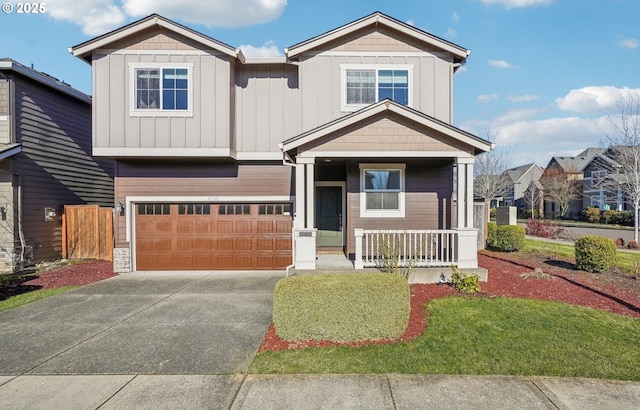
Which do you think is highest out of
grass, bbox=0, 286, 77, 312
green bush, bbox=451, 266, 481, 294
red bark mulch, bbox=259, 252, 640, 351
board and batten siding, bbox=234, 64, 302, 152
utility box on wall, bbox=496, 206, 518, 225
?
board and batten siding, bbox=234, 64, 302, 152

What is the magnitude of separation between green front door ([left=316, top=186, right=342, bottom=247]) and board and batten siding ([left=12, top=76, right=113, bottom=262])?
30.4 ft

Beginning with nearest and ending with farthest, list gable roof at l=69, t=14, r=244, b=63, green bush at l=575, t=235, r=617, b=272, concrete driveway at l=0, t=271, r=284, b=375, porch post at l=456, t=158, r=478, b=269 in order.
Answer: concrete driveway at l=0, t=271, r=284, b=375 < porch post at l=456, t=158, r=478, b=269 < green bush at l=575, t=235, r=617, b=272 < gable roof at l=69, t=14, r=244, b=63

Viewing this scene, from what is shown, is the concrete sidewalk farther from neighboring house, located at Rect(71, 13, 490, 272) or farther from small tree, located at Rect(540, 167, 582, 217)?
small tree, located at Rect(540, 167, 582, 217)

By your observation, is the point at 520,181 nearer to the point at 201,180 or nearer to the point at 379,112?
the point at 379,112

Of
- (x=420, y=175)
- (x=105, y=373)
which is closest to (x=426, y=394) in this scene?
(x=105, y=373)

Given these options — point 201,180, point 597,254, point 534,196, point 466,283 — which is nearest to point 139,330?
point 201,180

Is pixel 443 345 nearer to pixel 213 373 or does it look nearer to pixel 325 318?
pixel 325 318

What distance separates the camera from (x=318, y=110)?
1002 centimetres

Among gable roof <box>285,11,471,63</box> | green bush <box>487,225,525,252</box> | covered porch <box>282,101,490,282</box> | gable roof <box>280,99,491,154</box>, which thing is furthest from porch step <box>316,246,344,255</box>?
green bush <box>487,225,525,252</box>

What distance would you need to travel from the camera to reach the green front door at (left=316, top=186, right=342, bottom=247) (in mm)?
10938

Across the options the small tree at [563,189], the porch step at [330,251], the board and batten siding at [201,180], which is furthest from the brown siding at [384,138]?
the small tree at [563,189]

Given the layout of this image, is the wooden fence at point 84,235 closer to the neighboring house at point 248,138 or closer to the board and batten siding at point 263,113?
the neighboring house at point 248,138

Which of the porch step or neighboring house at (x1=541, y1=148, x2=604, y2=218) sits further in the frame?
neighboring house at (x1=541, y1=148, x2=604, y2=218)

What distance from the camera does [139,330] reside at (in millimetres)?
5660
